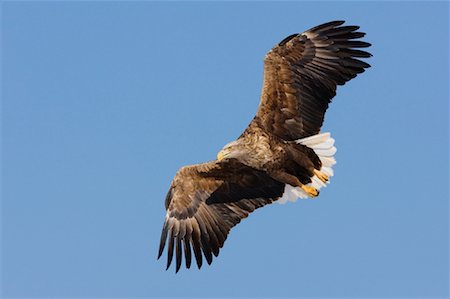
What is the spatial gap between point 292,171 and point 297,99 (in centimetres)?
100

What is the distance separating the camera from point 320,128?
43.8 ft

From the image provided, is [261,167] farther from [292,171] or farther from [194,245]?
[194,245]

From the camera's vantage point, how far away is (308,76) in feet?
43.7

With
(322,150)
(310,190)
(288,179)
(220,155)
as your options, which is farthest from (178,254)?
(322,150)

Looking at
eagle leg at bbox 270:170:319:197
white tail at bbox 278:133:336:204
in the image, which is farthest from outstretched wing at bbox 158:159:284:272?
white tail at bbox 278:133:336:204

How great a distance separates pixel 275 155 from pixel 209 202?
1.45 metres

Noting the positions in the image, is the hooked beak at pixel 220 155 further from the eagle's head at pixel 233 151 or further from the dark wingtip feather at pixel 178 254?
the dark wingtip feather at pixel 178 254

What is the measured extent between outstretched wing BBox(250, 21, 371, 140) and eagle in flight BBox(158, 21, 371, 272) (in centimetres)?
1

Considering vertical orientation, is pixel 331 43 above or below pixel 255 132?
above

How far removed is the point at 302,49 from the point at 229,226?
2739 mm

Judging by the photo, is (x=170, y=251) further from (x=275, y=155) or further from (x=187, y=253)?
(x=275, y=155)

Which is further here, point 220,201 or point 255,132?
point 220,201

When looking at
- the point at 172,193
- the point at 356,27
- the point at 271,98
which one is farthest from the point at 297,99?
the point at 172,193

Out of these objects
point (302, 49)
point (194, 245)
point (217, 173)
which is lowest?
point (194, 245)
